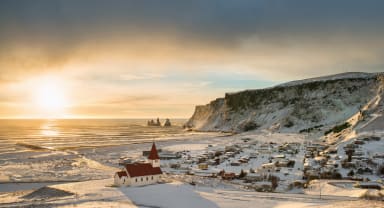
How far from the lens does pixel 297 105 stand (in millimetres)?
113125

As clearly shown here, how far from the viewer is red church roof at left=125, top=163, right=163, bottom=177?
101 feet

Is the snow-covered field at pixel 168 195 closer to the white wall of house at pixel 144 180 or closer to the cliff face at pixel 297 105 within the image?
the white wall of house at pixel 144 180

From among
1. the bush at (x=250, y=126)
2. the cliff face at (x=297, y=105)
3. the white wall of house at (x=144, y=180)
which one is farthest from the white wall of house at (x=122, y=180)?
the bush at (x=250, y=126)

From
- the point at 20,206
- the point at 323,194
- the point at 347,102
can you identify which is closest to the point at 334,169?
the point at 323,194

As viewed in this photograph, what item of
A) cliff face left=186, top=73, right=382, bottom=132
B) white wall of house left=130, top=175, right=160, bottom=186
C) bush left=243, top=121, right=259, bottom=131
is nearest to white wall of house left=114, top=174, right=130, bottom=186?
white wall of house left=130, top=175, right=160, bottom=186

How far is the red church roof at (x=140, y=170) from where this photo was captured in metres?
30.9

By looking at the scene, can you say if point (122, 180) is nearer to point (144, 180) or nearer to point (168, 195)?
point (144, 180)

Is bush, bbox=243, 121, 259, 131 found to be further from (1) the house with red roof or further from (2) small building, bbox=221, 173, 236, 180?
(1) the house with red roof

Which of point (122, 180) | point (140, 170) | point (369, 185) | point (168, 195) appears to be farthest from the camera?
point (140, 170)

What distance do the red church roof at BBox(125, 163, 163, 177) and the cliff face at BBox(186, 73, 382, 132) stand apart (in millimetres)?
67741

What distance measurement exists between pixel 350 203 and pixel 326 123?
3102 inches

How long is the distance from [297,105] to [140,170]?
90.4 m

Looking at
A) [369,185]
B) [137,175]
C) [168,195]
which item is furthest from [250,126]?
[168,195]

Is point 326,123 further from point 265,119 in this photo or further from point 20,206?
point 20,206
